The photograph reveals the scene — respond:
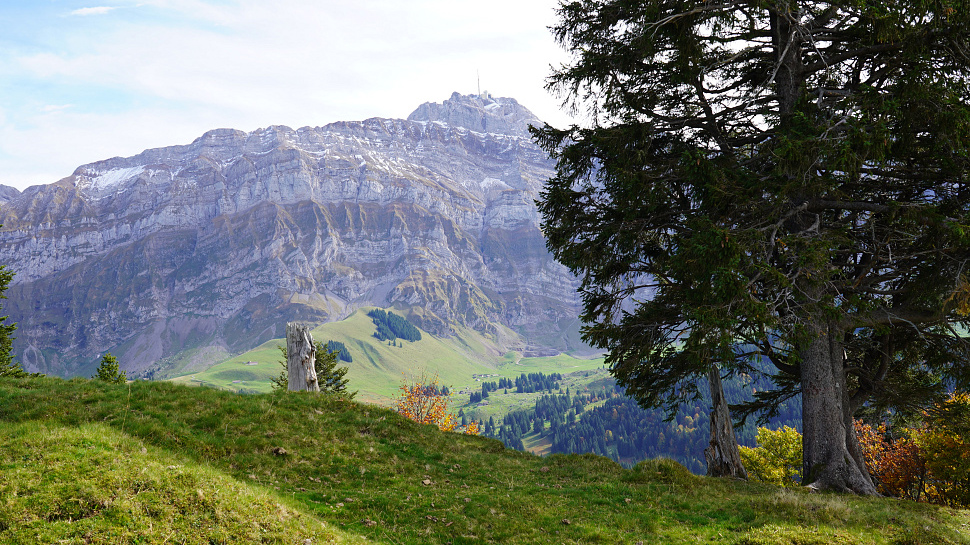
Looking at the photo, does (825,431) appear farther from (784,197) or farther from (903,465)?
(903,465)

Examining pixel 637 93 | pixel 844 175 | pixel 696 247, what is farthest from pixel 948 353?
pixel 637 93

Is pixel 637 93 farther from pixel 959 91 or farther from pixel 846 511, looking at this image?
pixel 846 511

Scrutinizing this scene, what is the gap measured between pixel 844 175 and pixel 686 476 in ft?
31.1

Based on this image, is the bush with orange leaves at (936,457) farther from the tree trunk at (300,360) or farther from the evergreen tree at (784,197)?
the tree trunk at (300,360)

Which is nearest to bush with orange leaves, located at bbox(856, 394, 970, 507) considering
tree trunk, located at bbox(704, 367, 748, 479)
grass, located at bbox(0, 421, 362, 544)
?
tree trunk, located at bbox(704, 367, 748, 479)

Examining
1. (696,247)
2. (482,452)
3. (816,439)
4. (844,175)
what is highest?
(844,175)

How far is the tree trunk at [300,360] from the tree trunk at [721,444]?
16.0m

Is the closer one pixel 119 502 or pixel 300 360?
pixel 119 502

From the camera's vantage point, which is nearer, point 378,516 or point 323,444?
point 378,516

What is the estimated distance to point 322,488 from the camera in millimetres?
11945

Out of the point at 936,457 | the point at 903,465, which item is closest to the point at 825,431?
the point at 936,457

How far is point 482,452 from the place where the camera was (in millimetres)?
17562

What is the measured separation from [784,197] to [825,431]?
287 inches

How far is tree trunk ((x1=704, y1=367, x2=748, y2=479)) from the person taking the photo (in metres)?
17.6
